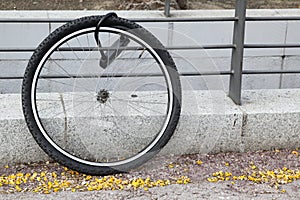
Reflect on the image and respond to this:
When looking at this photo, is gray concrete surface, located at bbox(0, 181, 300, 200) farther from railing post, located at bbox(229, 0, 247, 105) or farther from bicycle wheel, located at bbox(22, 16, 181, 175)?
railing post, located at bbox(229, 0, 247, 105)

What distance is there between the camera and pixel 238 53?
Result: 14.8ft

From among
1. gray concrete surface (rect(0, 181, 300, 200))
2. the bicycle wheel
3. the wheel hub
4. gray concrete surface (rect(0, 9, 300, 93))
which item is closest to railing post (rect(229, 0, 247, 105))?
the bicycle wheel

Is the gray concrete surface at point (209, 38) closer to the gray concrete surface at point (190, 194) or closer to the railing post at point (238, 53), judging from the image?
the railing post at point (238, 53)

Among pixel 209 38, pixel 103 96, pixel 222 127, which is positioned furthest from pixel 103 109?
pixel 209 38

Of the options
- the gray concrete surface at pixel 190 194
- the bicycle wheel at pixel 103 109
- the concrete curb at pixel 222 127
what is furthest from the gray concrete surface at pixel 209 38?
the gray concrete surface at pixel 190 194

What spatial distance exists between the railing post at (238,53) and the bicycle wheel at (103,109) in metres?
0.55

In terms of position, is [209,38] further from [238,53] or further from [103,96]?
[103,96]

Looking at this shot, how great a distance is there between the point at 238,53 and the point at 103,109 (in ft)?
3.71

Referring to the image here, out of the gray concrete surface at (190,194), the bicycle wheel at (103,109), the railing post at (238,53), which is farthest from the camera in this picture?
the railing post at (238,53)

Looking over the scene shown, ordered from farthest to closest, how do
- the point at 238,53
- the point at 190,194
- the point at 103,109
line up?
the point at 238,53, the point at 103,109, the point at 190,194

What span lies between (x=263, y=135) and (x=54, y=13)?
125 inches

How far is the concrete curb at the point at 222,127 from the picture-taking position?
4.25m

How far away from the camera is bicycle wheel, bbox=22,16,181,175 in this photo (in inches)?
161

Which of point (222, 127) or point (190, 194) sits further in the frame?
point (222, 127)
